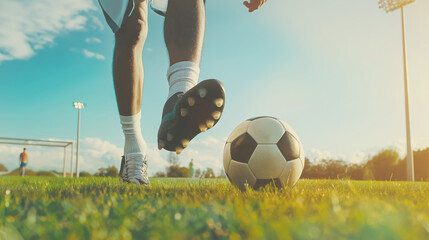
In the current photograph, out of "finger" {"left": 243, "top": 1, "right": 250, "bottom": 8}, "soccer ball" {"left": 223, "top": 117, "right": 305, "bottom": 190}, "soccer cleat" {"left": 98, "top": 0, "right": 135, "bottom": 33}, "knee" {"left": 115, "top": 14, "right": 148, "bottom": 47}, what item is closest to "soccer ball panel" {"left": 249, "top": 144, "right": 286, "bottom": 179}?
"soccer ball" {"left": 223, "top": 117, "right": 305, "bottom": 190}

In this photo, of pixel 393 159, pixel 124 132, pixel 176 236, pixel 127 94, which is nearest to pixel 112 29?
pixel 127 94

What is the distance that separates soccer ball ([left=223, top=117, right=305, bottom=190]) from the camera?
229cm

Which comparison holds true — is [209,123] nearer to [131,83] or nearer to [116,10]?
[131,83]

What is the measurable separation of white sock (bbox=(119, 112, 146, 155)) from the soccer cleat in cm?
75

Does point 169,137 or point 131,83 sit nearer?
point 169,137

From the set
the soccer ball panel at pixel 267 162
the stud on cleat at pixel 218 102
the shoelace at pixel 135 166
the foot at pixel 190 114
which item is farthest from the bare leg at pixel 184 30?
the shoelace at pixel 135 166

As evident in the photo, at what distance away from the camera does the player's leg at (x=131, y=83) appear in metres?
2.65

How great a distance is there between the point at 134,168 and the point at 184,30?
4.48 ft

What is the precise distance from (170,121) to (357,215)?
128 centimetres

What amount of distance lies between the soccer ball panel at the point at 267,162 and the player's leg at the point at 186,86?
0.55m

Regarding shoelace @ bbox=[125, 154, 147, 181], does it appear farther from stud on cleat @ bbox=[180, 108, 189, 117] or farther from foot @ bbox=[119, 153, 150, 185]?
stud on cleat @ bbox=[180, 108, 189, 117]

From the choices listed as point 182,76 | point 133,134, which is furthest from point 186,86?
point 133,134

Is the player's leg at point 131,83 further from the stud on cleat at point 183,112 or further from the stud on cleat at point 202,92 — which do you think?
the stud on cleat at point 202,92

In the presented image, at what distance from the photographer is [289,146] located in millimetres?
2352
